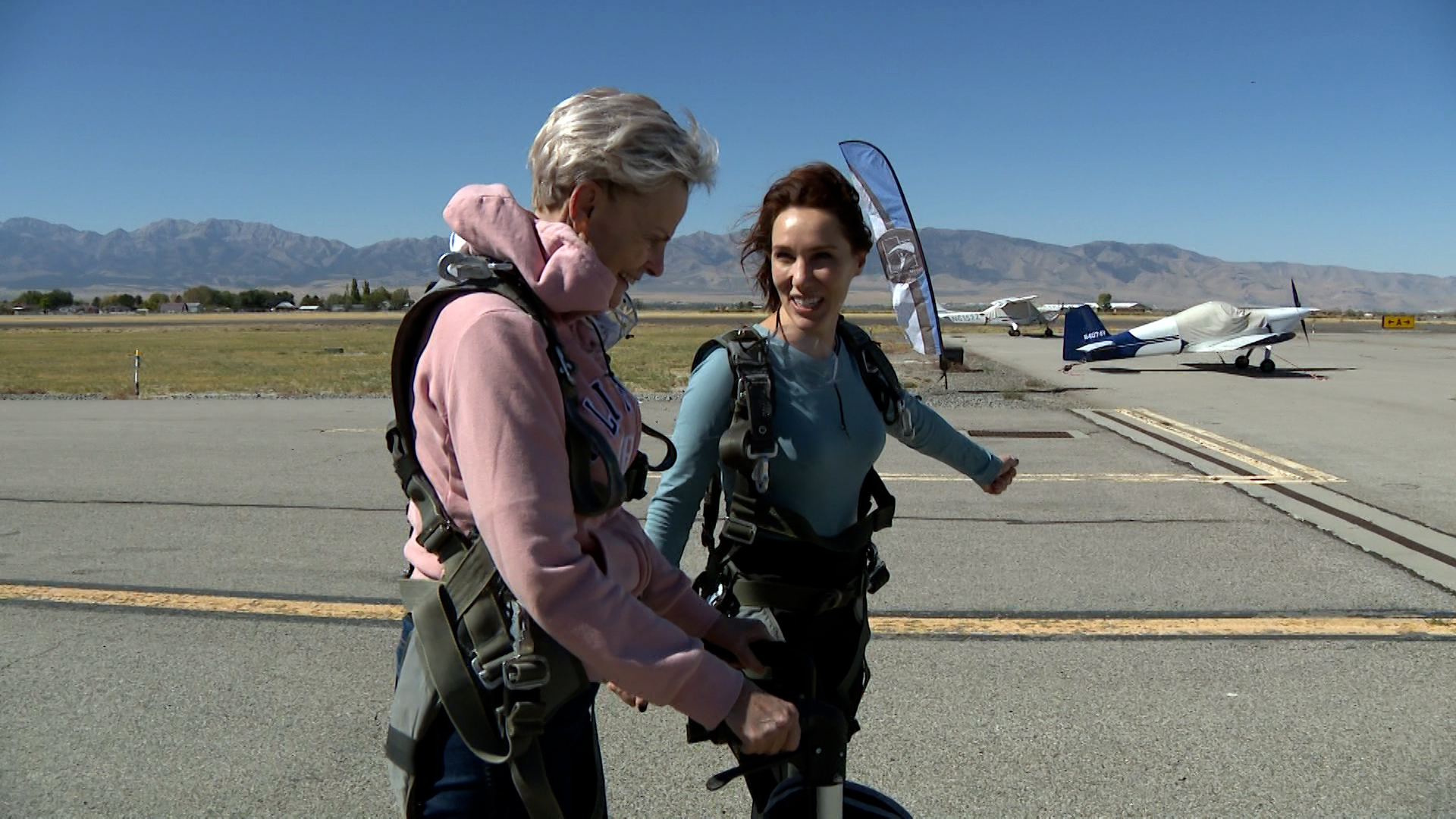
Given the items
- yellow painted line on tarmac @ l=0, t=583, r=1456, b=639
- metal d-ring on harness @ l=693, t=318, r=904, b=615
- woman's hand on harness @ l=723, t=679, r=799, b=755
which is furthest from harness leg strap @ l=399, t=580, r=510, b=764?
yellow painted line on tarmac @ l=0, t=583, r=1456, b=639

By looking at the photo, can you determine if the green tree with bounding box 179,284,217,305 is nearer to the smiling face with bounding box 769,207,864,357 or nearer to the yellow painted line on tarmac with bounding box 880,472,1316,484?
the yellow painted line on tarmac with bounding box 880,472,1316,484

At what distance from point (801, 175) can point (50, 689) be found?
3.49 metres

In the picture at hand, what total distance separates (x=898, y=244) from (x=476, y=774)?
11851mm

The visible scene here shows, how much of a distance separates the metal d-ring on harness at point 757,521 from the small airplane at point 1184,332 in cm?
2458

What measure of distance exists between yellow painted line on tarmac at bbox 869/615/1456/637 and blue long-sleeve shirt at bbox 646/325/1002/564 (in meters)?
2.29

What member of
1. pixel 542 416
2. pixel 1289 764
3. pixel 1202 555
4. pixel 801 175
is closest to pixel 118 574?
pixel 801 175

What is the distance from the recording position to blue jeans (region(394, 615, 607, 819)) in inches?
59.7

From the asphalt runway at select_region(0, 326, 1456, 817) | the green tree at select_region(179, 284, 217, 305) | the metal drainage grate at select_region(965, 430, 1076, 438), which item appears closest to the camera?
the asphalt runway at select_region(0, 326, 1456, 817)

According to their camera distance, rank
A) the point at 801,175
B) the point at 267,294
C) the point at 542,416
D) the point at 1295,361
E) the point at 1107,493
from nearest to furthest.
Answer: the point at 542,416
the point at 801,175
the point at 1107,493
the point at 1295,361
the point at 267,294

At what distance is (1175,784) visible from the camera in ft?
10.5

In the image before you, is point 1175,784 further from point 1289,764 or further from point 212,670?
point 212,670

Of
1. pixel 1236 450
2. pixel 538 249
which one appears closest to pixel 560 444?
pixel 538 249

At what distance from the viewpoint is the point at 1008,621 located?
4770mm

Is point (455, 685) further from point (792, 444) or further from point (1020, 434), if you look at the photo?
point (1020, 434)
